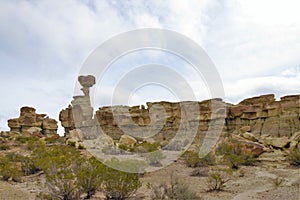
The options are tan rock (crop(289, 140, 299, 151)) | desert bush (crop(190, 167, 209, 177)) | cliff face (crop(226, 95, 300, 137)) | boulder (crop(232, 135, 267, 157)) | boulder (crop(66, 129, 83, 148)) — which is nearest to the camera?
desert bush (crop(190, 167, 209, 177))

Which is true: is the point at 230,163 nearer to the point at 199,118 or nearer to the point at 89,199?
the point at 89,199

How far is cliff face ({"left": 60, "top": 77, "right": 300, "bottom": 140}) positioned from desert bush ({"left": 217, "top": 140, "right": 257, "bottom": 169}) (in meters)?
6.96

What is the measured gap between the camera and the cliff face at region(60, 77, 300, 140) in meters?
23.8

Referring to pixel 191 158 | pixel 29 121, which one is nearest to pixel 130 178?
pixel 191 158

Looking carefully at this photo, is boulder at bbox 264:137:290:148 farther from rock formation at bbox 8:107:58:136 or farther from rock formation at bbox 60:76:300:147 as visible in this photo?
rock formation at bbox 8:107:58:136

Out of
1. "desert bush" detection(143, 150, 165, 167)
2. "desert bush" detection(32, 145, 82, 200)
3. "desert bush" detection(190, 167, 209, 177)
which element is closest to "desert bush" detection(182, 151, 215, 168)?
"desert bush" detection(143, 150, 165, 167)

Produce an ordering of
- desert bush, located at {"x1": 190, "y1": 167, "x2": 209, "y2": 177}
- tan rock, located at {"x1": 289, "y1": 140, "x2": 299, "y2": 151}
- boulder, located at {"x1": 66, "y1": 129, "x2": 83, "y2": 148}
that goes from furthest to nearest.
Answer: boulder, located at {"x1": 66, "y1": 129, "x2": 83, "y2": 148}
tan rock, located at {"x1": 289, "y1": 140, "x2": 299, "y2": 151}
desert bush, located at {"x1": 190, "y1": 167, "x2": 209, "y2": 177}

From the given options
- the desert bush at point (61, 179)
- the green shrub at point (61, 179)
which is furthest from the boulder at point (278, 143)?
the green shrub at point (61, 179)

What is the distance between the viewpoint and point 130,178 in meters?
8.36

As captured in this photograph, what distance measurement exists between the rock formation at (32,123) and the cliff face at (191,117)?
182 centimetres

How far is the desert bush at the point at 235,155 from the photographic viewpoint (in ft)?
46.0

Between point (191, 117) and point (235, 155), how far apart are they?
1858 cm

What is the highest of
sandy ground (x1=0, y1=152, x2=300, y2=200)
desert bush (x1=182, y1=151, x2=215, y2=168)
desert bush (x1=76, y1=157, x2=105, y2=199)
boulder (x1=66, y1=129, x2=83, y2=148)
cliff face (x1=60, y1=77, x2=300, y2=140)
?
cliff face (x1=60, y1=77, x2=300, y2=140)

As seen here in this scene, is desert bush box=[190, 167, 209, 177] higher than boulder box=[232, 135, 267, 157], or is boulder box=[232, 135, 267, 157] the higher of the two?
boulder box=[232, 135, 267, 157]
